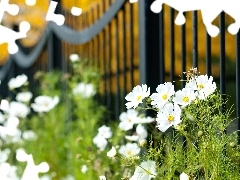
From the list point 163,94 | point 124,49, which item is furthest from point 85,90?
point 163,94

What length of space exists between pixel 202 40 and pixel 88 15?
1667 mm

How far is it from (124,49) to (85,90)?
0.58 meters

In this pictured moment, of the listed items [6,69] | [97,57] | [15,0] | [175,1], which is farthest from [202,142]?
[15,0]

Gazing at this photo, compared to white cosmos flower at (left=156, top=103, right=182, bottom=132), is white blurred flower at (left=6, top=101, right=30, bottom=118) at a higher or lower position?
higher

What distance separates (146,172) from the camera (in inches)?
97.1

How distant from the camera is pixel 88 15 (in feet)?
17.5

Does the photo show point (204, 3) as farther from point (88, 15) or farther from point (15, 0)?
point (15, 0)

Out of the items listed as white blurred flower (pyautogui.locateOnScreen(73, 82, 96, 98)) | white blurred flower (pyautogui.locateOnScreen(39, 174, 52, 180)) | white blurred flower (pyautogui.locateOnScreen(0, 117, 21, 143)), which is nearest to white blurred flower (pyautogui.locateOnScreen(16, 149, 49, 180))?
white blurred flower (pyautogui.locateOnScreen(39, 174, 52, 180))

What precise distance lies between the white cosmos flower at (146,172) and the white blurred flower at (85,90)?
82.9 inches

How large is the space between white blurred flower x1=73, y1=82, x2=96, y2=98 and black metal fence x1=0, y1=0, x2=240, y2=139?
10cm

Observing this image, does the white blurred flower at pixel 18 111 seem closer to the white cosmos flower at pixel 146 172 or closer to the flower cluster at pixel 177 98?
the white cosmos flower at pixel 146 172

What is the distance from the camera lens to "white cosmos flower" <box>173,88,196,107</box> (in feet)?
7.70

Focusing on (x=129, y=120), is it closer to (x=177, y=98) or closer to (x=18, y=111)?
(x=177, y=98)

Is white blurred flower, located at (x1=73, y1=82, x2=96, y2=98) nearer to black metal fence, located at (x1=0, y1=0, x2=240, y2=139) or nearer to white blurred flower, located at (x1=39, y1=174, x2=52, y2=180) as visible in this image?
black metal fence, located at (x1=0, y1=0, x2=240, y2=139)
